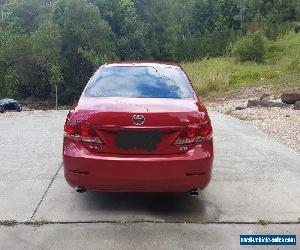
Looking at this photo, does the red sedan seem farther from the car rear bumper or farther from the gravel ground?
the gravel ground

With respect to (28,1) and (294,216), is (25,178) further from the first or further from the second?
(28,1)

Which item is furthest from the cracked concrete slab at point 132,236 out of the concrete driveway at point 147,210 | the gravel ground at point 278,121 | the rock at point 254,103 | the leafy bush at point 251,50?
the leafy bush at point 251,50

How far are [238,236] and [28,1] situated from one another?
147ft

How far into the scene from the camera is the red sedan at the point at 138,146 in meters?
4.21

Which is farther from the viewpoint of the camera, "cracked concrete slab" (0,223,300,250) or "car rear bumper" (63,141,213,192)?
"car rear bumper" (63,141,213,192)

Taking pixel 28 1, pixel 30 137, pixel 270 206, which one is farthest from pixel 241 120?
pixel 28 1

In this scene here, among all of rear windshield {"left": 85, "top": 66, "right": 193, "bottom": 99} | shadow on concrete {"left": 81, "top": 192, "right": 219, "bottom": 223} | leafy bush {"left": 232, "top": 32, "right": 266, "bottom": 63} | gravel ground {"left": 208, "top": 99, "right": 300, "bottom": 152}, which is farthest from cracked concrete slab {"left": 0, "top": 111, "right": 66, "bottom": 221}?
leafy bush {"left": 232, "top": 32, "right": 266, "bottom": 63}

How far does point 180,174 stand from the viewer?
169 inches

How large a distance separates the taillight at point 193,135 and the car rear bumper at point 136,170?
8 cm

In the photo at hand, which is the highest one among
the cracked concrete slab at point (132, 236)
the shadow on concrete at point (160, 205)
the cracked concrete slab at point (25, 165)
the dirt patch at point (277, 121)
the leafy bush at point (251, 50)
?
the cracked concrete slab at point (132, 236)

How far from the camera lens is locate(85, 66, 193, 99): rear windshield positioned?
4.92 meters

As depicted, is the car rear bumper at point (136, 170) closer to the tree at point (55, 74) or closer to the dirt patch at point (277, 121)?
the dirt patch at point (277, 121)

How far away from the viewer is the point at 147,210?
4.74 meters

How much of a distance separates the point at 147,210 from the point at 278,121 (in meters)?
7.53
